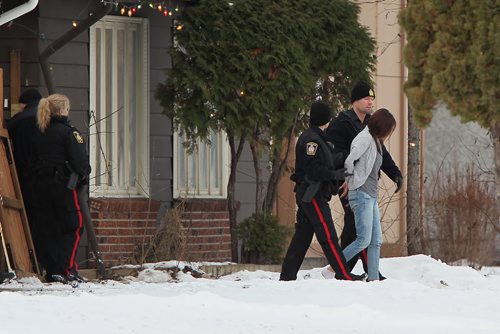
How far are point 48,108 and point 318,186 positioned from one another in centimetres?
262

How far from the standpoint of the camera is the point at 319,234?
575 inches

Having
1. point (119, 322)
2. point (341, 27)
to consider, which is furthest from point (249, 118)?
point (119, 322)

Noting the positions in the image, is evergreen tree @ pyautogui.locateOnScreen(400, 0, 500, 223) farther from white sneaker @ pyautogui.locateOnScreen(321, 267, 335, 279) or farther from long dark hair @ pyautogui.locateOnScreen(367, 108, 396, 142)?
white sneaker @ pyautogui.locateOnScreen(321, 267, 335, 279)

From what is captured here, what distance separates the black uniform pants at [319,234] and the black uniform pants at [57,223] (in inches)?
79.5

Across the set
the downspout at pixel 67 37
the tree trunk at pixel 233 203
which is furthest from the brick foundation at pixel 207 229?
the downspout at pixel 67 37

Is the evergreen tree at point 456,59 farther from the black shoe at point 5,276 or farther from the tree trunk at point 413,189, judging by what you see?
the tree trunk at point 413,189

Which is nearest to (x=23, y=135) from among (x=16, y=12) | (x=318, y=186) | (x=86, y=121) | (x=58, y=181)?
(x=58, y=181)

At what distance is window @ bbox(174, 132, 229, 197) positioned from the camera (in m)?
18.7

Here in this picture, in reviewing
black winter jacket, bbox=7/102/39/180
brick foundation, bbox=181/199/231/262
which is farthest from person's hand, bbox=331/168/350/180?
brick foundation, bbox=181/199/231/262

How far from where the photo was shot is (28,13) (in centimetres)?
1717

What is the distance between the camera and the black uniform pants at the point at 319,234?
14.6m

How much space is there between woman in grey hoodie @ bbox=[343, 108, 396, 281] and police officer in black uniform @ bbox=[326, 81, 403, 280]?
265mm

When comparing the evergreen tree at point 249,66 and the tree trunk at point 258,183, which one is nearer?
the evergreen tree at point 249,66

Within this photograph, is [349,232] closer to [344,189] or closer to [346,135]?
[344,189]
